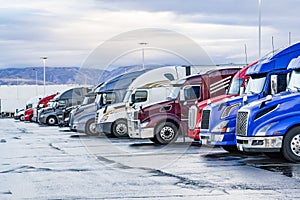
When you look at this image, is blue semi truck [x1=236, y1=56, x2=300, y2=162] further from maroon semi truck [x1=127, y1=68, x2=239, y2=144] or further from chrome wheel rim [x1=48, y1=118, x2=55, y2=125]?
chrome wheel rim [x1=48, y1=118, x2=55, y2=125]

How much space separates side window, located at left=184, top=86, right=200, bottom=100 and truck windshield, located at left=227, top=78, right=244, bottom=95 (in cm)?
223

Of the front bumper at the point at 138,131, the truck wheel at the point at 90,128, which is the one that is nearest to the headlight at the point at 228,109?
the front bumper at the point at 138,131

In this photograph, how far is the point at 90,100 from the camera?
33406mm

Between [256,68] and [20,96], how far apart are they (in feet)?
264

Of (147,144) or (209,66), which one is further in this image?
(209,66)

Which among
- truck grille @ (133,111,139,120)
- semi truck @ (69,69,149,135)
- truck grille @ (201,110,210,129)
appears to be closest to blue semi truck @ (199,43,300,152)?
truck grille @ (201,110,210,129)

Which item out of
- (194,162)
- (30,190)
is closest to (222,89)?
(194,162)

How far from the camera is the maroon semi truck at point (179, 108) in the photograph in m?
22.5

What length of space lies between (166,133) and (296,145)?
7.68 m

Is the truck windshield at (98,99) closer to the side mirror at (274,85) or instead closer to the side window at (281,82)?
the side mirror at (274,85)

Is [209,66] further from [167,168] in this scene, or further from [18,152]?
[167,168]

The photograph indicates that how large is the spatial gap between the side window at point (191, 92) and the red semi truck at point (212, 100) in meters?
1.60

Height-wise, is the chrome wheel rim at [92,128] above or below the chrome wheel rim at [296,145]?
below

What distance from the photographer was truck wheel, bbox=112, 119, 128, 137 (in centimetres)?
2714
